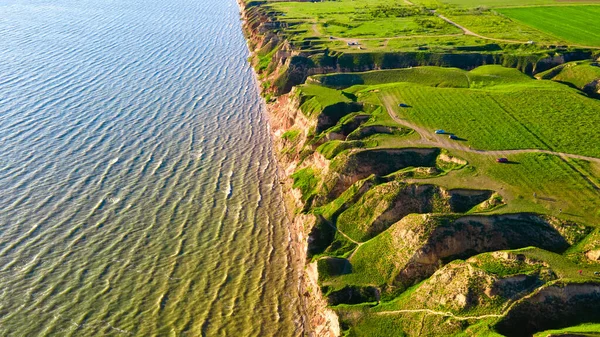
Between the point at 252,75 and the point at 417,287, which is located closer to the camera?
the point at 417,287

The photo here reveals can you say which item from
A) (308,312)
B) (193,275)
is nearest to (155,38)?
(193,275)

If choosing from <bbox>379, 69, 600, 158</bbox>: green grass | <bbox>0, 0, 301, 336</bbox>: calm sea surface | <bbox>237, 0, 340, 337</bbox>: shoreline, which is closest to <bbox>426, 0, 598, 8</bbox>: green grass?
<bbox>379, 69, 600, 158</bbox>: green grass

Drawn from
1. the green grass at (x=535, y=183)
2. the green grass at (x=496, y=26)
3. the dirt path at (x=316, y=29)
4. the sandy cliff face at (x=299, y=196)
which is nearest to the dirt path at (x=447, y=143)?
the green grass at (x=535, y=183)

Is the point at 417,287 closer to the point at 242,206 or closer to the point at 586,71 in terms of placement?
the point at 242,206

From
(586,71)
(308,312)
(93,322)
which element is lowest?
(308,312)

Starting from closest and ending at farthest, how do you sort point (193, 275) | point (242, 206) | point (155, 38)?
point (193, 275)
point (242, 206)
point (155, 38)

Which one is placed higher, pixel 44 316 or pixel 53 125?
pixel 53 125

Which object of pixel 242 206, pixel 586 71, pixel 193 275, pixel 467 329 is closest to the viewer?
pixel 467 329
